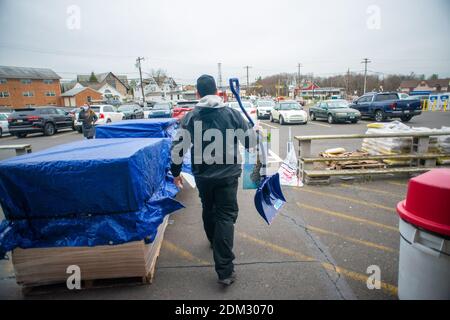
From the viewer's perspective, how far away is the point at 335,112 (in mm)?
17828

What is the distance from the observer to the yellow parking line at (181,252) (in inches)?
132

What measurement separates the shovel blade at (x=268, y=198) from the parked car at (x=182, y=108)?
12.8 metres

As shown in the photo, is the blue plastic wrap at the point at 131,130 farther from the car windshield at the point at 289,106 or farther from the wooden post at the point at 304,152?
the car windshield at the point at 289,106

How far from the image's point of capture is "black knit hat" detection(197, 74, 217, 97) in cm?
300

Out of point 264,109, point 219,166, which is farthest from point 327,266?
point 264,109

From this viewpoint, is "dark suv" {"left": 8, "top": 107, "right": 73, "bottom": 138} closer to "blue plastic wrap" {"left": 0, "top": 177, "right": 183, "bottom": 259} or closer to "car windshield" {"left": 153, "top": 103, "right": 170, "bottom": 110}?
"car windshield" {"left": 153, "top": 103, "right": 170, "bottom": 110}

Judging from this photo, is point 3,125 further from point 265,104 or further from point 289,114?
point 265,104

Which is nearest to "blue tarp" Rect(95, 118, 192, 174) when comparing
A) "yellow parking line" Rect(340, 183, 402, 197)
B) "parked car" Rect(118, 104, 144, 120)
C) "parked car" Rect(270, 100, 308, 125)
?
"yellow parking line" Rect(340, 183, 402, 197)

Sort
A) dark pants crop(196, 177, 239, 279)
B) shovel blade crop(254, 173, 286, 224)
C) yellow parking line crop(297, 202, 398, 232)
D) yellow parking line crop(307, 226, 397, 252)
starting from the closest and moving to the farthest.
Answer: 1. dark pants crop(196, 177, 239, 279)
2. shovel blade crop(254, 173, 286, 224)
3. yellow parking line crop(307, 226, 397, 252)
4. yellow parking line crop(297, 202, 398, 232)

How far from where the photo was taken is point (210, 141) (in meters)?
2.89

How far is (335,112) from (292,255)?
53.5 ft

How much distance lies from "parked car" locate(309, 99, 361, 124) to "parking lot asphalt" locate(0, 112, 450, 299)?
1346 centimetres
